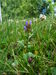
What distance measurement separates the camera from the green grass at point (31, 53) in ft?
2.69

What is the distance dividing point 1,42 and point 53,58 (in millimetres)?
357

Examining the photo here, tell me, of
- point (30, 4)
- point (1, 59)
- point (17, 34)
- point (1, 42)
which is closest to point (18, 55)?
point (1, 59)

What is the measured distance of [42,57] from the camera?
871mm

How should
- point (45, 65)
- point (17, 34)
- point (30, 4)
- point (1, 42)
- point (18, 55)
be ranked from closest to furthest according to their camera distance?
point (45, 65) → point (18, 55) → point (1, 42) → point (17, 34) → point (30, 4)

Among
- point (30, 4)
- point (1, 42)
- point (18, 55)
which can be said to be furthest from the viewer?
point (30, 4)

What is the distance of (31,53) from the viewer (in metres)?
0.89

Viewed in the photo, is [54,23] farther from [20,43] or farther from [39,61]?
[39,61]

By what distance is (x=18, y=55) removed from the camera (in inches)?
37.3

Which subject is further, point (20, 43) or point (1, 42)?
point (1, 42)

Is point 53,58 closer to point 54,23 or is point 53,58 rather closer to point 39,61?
point 39,61

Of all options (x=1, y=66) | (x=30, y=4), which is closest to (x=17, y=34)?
(x=1, y=66)

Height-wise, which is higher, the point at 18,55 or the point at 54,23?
the point at 54,23

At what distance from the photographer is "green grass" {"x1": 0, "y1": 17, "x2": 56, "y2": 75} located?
819mm

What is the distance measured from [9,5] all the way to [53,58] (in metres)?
5.70
